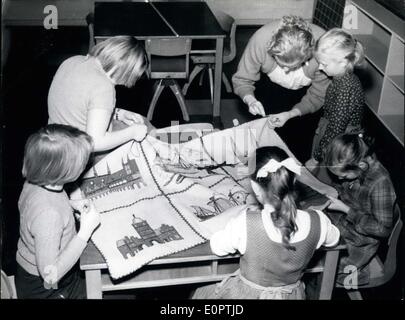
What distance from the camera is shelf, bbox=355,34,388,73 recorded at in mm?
5453

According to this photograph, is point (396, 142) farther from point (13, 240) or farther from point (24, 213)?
point (24, 213)

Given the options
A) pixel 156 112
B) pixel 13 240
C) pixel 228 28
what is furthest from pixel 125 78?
pixel 228 28

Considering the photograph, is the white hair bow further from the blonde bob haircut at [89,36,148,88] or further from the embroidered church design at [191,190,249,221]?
the blonde bob haircut at [89,36,148,88]

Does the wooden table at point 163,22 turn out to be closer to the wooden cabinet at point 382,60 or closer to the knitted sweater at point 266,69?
the knitted sweater at point 266,69

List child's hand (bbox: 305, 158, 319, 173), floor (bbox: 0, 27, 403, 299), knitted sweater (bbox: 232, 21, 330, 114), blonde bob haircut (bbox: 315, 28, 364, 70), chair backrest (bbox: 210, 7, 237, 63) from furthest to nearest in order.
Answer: chair backrest (bbox: 210, 7, 237, 63), floor (bbox: 0, 27, 403, 299), knitted sweater (bbox: 232, 21, 330, 114), child's hand (bbox: 305, 158, 319, 173), blonde bob haircut (bbox: 315, 28, 364, 70)

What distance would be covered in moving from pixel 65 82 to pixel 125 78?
31 cm

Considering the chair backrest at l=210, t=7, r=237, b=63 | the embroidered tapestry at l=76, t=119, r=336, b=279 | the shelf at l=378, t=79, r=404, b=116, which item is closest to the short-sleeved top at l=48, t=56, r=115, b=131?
the embroidered tapestry at l=76, t=119, r=336, b=279

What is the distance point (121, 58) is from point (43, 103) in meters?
2.66

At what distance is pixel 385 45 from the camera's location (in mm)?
5828

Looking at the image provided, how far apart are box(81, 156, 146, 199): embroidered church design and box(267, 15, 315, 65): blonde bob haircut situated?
1.11 meters

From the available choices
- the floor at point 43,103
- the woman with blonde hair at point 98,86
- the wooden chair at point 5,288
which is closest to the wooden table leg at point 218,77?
the floor at point 43,103
